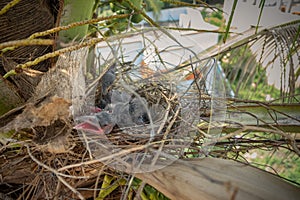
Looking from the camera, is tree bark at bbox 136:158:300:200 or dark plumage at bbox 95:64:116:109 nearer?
tree bark at bbox 136:158:300:200

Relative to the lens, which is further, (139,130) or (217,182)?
(139,130)

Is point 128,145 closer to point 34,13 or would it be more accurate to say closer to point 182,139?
point 182,139

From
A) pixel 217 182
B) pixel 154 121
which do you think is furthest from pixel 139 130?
pixel 217 182

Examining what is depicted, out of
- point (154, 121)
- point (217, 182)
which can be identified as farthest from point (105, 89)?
point (217, 182)

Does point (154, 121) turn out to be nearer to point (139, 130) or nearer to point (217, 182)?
point (139, 130)

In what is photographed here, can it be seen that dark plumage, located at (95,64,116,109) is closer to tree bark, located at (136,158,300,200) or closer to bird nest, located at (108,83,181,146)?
bird nest, located at (108,83,181,146)

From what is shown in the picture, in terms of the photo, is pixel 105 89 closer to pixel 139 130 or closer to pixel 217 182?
pixel 139 130

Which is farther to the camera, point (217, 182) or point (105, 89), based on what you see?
point (105, 89)

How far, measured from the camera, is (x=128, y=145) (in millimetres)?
406

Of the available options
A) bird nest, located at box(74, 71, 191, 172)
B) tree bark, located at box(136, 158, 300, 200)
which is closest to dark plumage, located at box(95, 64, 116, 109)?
bird nest, located at box(74, 71, 191, 172)

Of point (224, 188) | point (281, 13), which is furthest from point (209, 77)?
point (281, 13)

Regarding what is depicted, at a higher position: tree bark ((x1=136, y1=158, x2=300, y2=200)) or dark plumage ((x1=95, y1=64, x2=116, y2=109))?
dark plumage ((x1=95, y1=64, x2=116, y2=109))

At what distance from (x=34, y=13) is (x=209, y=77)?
0.87 ft

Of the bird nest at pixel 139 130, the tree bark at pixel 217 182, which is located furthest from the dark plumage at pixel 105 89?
the tree bark at pixel 217 182
